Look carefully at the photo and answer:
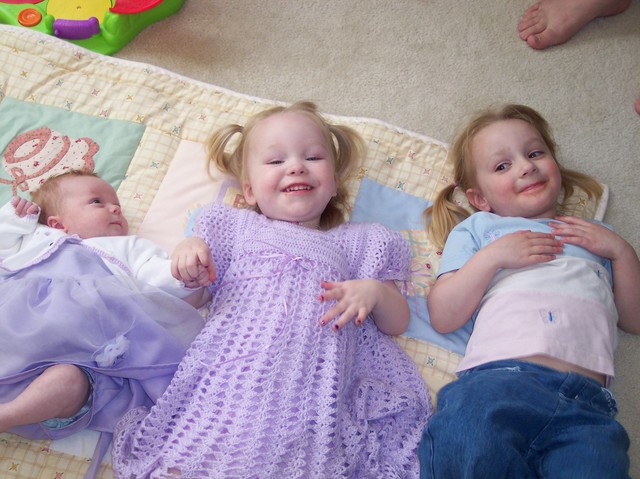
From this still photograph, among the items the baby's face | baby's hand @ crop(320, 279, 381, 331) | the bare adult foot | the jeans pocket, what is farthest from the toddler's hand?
the baby's face

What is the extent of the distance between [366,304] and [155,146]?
735 millimetres

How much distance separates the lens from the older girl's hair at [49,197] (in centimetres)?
140

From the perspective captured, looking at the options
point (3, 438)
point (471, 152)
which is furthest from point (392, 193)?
point (3, 438)

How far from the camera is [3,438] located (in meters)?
1.18

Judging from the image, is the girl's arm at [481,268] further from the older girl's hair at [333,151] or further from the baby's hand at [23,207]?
the baby's hand at [23,207]

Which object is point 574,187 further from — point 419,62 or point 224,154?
point 224,154

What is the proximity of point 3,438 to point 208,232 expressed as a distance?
21.9 inches

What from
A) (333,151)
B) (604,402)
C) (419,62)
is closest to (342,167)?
(333,151)

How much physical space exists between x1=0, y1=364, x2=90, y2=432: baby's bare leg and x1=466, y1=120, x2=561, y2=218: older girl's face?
966 mm

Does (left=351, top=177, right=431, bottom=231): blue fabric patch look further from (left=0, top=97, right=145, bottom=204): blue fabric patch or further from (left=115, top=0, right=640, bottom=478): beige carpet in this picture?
(left=0, top=97, right=145, bottom=204): blue fabric patch

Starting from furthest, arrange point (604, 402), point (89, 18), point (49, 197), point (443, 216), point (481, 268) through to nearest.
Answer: point (89, 18) < point (443, 216) < point (49, 197) < point (481, 268) < point (604, 402)

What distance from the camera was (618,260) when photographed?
1346 mm

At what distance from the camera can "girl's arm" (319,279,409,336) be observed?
1189 millimetres

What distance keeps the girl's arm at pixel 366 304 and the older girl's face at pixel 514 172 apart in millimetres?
352
